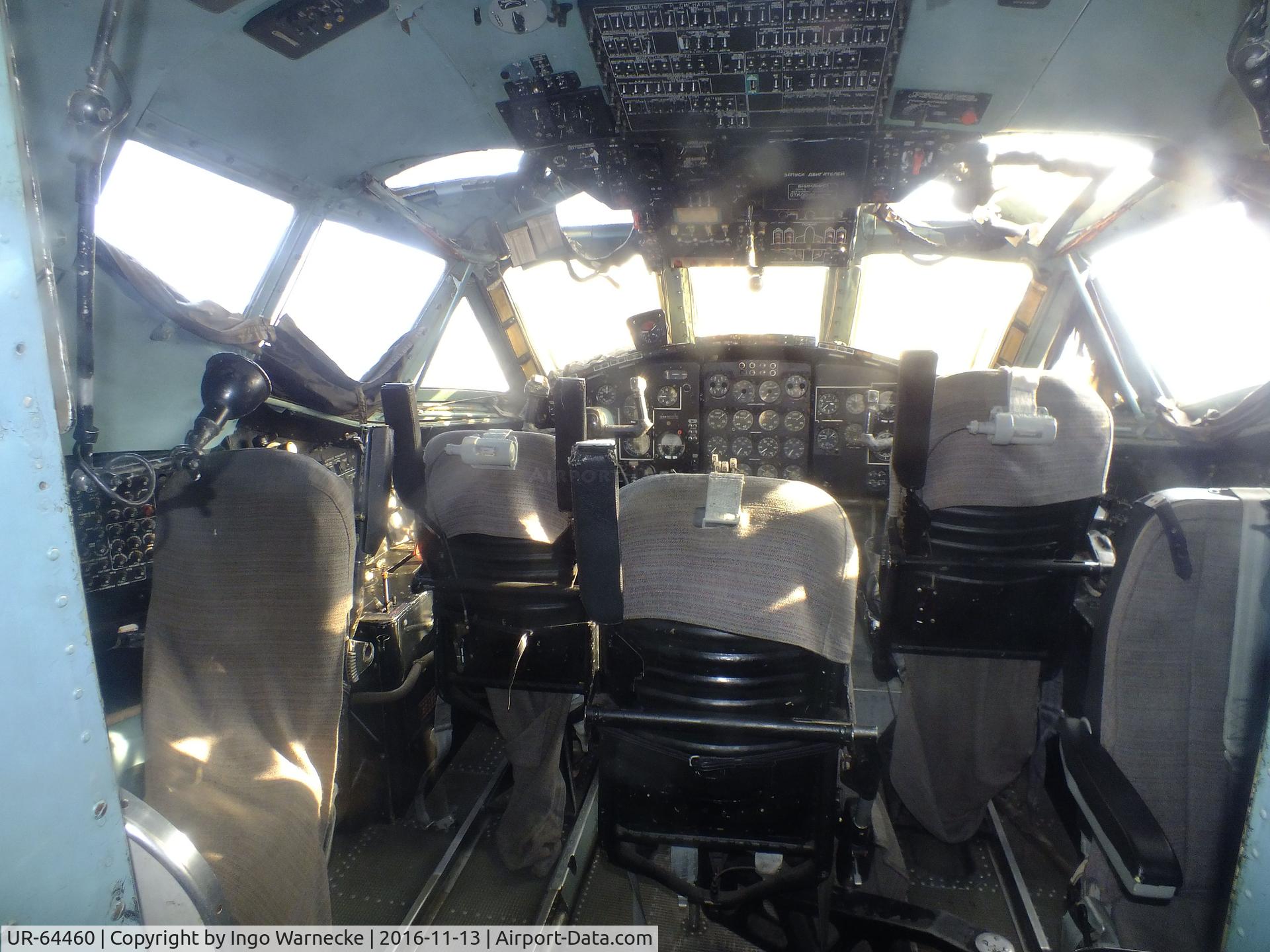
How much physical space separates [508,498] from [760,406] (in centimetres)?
207

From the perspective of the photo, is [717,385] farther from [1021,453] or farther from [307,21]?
[307,21]

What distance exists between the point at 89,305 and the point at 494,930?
1771 millimetres

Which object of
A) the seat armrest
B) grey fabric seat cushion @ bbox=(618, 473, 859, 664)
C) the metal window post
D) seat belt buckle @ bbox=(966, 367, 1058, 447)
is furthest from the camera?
seat belt buckle @ bbox=(966, 367, 1058, 447)

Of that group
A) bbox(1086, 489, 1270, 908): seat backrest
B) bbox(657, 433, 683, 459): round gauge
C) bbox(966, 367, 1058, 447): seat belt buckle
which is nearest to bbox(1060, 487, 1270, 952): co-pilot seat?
bbox(1086, 489, 1270, 908): seat backrest

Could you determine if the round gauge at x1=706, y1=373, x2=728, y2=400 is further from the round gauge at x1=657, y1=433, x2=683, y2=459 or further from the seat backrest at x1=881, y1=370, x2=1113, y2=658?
the seat backrest at x1=881, y1=370, x2=1113, y2=658

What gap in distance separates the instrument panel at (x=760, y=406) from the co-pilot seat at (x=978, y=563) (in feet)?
4.96

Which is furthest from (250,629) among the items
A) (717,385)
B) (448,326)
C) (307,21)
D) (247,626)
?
(448,326)

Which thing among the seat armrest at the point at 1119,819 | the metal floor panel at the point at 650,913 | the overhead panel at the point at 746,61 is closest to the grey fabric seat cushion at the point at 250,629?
the metal floor panel at the point at 650,913

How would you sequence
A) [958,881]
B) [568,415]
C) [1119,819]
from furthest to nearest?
[958,881] → [568,415] → [1119,819]

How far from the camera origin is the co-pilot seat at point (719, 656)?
3.58 ft

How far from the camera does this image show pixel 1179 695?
1.17 metres

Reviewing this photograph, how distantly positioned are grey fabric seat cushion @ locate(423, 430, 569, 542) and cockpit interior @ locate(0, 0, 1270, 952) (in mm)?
11

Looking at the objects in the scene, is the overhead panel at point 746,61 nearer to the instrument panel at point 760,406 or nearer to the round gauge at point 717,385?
the instrument panel at point 760,406

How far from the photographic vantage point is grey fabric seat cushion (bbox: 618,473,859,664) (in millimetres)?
1082
